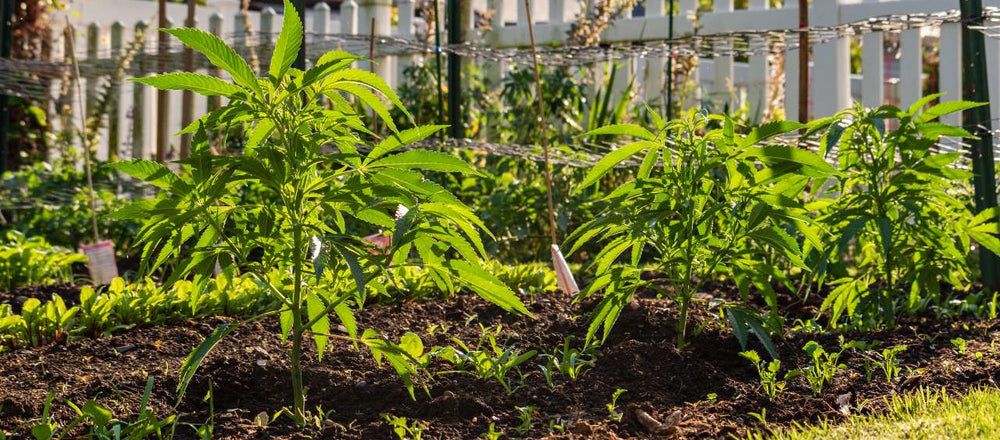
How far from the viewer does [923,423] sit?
2693mm

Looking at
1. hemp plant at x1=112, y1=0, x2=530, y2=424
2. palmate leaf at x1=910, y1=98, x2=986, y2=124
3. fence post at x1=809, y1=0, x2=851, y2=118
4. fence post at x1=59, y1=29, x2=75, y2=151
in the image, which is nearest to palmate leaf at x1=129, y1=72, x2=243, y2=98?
hemp plant at x1=112, y1=0, x2=530, y2=424

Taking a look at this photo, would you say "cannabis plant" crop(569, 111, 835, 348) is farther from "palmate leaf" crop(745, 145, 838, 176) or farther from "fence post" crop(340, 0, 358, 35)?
"fence post" crop(340, 0, 358, 35)

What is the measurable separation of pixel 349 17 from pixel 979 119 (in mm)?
5317

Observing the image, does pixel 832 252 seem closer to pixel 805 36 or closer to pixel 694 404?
pixel 694 404

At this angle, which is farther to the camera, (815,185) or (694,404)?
(815,185)

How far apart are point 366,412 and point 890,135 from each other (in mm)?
1969

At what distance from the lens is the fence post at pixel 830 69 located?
671cm

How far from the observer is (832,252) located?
3.49m

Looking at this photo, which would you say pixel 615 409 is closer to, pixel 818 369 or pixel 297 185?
pixel 818 369

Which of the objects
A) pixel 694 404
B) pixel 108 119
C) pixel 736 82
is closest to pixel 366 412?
pixel 694 404

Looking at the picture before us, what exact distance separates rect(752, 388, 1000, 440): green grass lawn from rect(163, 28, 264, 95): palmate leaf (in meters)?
1.49

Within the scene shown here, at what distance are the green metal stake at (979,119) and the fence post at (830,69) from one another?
2.34 m

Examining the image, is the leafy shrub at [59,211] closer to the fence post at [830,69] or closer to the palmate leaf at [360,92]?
the palmate leaf at [360,92]

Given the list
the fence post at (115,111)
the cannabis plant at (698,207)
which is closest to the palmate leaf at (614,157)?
the cannabis plant at (698,207)
